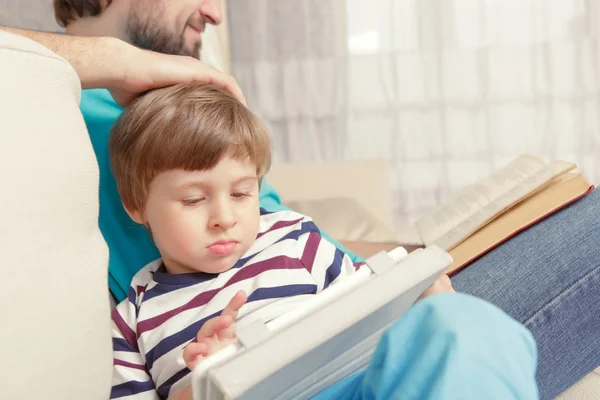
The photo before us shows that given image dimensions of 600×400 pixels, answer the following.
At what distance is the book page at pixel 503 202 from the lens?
1.29m

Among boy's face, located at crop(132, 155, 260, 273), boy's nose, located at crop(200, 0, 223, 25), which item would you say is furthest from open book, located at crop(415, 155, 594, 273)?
boy's nose, located at crop(200, 0, 223, 25)

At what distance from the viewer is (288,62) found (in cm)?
262

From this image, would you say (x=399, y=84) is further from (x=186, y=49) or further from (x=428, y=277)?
(x=428, y=277)

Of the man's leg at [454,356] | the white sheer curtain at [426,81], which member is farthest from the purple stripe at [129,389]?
the white sheer curtain at [426,81]

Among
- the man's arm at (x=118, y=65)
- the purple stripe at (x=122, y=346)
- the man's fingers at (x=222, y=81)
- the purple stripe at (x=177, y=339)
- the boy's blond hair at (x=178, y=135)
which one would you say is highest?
the man's arm at (x=118, y=65)

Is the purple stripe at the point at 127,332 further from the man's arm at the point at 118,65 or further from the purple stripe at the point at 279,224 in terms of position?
the man's arm at the point at 118,65

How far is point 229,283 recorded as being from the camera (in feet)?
3.02

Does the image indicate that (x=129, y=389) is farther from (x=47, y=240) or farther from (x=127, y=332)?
(x=47, y=240)

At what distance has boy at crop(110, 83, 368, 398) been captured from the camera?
2.90ft

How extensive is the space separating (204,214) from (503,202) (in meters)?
0.74

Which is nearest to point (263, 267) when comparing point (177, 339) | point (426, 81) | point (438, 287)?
point (177, 339)

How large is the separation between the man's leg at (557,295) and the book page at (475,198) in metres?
0.37

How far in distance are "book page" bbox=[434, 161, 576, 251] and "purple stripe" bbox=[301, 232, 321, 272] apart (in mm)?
415

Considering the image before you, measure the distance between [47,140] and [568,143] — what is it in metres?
2.52
